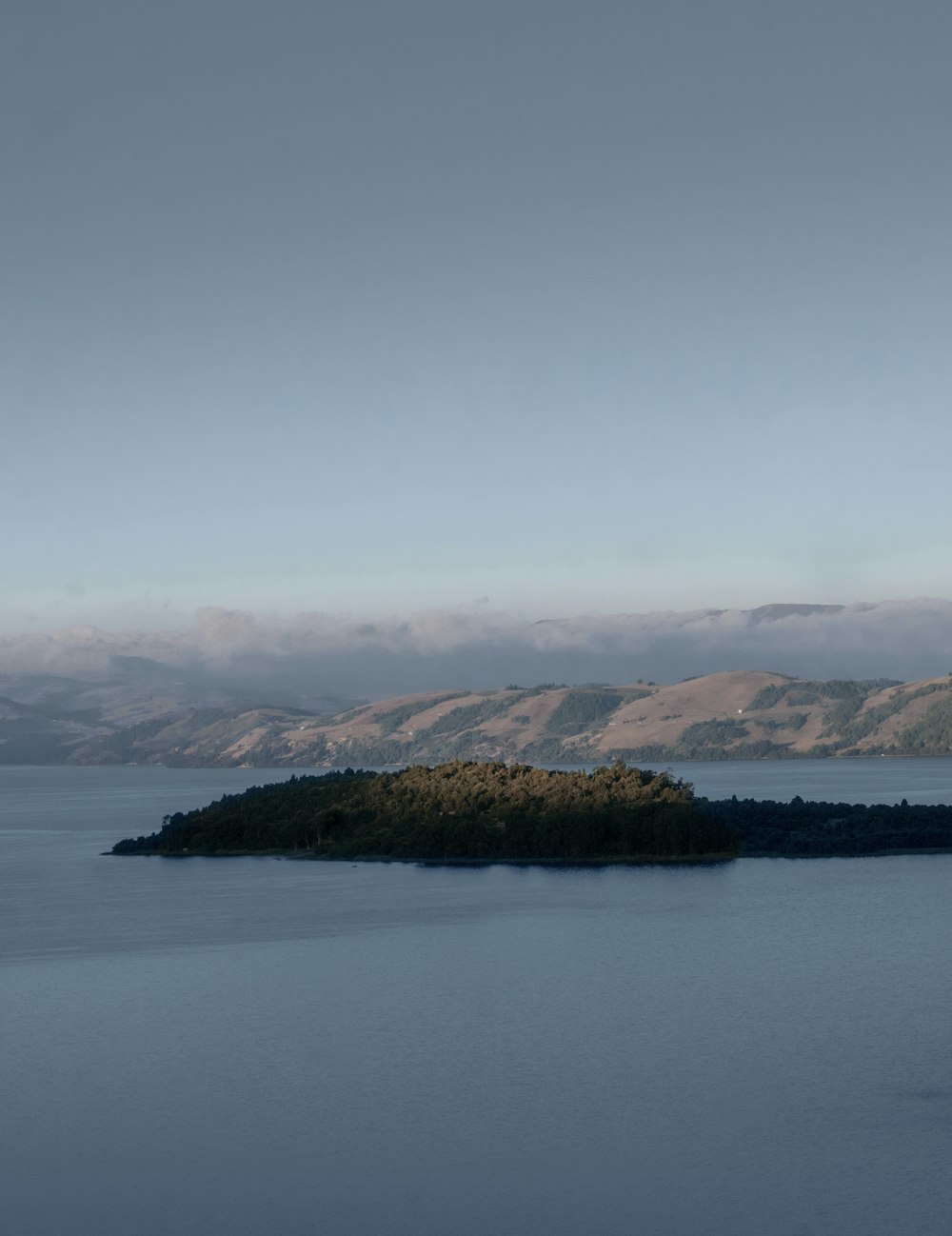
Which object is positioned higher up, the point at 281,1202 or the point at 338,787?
the point at 338,787

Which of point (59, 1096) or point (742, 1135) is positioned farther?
point (59, 1096)

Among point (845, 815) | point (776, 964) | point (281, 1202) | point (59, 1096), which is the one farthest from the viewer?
point (845, 815)

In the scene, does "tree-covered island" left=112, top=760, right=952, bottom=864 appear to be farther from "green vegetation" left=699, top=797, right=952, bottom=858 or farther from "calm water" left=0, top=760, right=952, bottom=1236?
"calm water" left=0, top=760, right=952, bottom=1236

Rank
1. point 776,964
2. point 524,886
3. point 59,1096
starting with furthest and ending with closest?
1. point 524,886
2. point 776,964
3. point 59,1096

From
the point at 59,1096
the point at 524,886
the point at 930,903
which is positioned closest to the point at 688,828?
the point at 524,886

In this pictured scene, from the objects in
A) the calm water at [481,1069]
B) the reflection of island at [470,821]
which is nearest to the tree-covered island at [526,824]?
the reflection of island at [470,821]

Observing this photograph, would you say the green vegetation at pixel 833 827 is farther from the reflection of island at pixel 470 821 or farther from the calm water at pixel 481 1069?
the calm water at pixel 481 1069

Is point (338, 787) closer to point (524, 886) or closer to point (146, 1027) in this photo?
point (524, 886)
